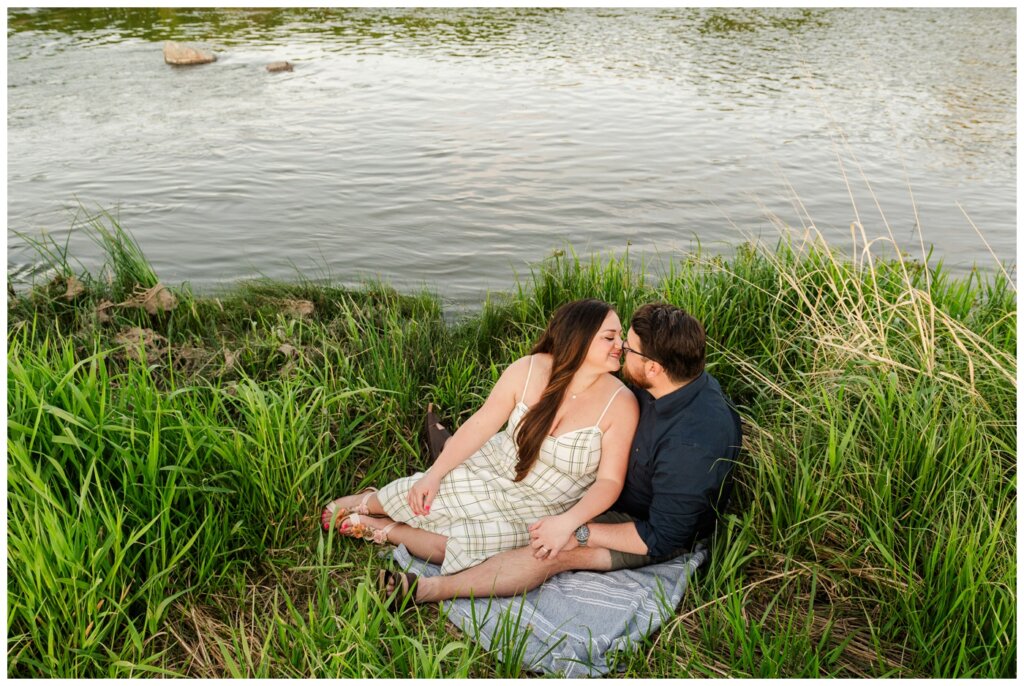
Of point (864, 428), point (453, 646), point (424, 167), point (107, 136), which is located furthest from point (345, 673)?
point (107, 136)

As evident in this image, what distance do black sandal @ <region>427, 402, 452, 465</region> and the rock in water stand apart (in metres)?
15.2

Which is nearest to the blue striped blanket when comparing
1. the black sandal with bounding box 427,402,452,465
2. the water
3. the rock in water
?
the black sandal with bounding box 427,402,452,465

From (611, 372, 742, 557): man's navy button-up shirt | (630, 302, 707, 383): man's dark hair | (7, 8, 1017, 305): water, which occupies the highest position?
(630, 302, 707, 383): man's dark hair

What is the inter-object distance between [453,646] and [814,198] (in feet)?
29.4

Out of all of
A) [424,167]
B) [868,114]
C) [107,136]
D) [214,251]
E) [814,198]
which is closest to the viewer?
[214,251]

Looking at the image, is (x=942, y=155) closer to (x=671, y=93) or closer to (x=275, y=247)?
(x=671, y=93)

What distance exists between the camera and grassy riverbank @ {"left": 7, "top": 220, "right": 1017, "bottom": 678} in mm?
3084

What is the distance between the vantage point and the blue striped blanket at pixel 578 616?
10.6 ft

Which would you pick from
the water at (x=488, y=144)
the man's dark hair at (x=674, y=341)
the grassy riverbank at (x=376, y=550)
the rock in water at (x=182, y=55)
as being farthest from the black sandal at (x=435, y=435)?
the rock in water at (x=182, y=55)

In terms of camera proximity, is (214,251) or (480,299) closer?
(480,299)

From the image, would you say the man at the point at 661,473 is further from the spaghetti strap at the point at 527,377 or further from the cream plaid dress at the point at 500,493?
the spaghetti strap at the point at 527,377

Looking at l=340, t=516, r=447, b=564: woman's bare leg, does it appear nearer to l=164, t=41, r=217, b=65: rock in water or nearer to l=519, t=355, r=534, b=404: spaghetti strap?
l=519, t=355, r=534, b=404: spaghetti strap

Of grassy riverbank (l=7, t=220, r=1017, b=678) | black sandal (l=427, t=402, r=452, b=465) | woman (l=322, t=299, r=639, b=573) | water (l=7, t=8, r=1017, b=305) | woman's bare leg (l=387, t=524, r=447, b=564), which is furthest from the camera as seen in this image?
water (l=7, t=8, r=1017, b=305)

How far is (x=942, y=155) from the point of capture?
39.9 ft
